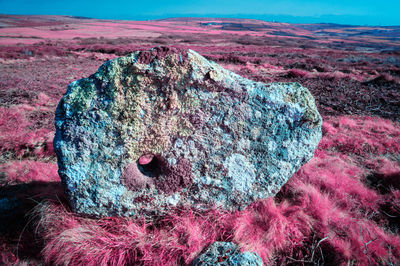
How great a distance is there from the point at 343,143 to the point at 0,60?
73.4 feet

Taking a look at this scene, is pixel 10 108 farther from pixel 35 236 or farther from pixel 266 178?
pixel 266 178

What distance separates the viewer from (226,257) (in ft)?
6.88

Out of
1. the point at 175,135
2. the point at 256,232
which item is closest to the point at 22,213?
the point at 175,135

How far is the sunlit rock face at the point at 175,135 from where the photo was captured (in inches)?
91.6

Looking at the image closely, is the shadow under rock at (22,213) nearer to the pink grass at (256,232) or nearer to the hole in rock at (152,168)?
the pink grass at (256,232)

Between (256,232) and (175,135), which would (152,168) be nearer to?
(175,135)

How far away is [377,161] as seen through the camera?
4496 mm

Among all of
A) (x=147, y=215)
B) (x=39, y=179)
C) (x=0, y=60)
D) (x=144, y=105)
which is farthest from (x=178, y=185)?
(x=0, y=60)

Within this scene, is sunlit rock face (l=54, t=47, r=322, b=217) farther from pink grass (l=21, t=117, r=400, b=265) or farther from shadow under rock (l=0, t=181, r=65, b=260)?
shadow under rock (l=0, t=181, r=65, b=260)

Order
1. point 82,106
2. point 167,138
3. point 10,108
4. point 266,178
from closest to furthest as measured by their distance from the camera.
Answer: point 82,106
point 167,138
point 266,178
point 10,108

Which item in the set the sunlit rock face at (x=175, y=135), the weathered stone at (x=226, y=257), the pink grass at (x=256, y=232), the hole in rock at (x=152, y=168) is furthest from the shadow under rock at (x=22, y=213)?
the weathered stone at (x=226, y=257)

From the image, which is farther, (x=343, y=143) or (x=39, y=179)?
(x=343, y=143)

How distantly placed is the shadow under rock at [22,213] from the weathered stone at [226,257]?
69.0 inches

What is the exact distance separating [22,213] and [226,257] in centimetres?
264
